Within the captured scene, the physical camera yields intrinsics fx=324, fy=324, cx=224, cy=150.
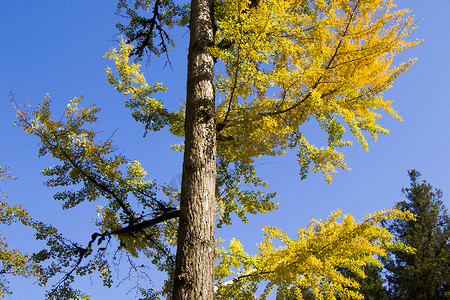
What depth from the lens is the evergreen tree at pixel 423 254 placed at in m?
11.9

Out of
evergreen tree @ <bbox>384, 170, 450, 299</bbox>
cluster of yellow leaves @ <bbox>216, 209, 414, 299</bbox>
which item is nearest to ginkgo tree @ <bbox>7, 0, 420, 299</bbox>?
cluster of yellow leaves @ <bbox>216, 209, 414, 299</bbox>

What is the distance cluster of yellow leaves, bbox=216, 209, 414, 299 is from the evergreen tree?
24.6 ft

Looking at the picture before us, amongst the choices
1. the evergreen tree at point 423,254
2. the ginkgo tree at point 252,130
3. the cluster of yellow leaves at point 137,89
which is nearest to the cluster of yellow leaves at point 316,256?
the ginkgo tree at point 252,130

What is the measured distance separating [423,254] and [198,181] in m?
13.2

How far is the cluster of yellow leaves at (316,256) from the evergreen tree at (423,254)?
749cm

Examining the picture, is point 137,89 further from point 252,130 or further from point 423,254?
point 423,254

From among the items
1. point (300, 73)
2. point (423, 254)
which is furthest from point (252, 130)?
point (423, 254)

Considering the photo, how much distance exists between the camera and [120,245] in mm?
4191

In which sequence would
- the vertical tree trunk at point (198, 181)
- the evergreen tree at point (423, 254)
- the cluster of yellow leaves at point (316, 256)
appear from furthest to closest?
the evergreen tree at point (423, 254), the cluster of yellow leaves at point (316, 256), the vertical tree trunk at point (198, 181)

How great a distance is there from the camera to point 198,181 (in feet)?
11.0

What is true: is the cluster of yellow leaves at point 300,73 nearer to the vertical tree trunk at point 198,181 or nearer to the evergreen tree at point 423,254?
the vertical tree trunk at point 198,181

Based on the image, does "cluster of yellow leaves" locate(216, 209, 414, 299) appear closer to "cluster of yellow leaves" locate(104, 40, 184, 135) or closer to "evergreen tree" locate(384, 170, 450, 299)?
"cluster of yellow leaves" locate(104, 40, 184, 135)

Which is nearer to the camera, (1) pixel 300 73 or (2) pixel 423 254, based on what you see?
(1) pixel 300 73

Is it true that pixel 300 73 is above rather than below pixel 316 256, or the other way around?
above
